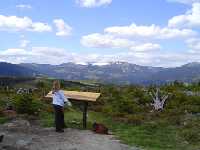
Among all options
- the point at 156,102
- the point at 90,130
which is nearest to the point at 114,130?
the point at 90,130

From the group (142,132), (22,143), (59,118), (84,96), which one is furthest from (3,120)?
(142,132)

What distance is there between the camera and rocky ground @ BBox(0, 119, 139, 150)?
1616cm

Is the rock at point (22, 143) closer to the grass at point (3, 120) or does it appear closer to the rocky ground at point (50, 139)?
the rocky ground at point (50, 139)

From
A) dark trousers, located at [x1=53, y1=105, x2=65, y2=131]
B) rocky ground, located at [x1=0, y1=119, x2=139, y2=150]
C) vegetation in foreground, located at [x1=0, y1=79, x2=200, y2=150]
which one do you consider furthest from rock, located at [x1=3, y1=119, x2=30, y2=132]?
dark trousers, located at [x1=53, y1=105, x2=65, y2=131]

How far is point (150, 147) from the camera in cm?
1723

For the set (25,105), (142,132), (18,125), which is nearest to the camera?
(18,125)

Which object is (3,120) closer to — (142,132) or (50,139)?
(50,139)

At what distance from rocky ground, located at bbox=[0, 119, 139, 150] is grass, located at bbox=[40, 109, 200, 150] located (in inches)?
35.3

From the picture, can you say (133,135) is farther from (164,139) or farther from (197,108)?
(197,108)

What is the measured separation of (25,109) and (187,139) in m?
8.99

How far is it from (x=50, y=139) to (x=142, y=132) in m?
4.88

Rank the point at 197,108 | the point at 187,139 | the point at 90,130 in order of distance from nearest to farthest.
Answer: the point at 187,139 < the point at 90,130 < the point at 197,108

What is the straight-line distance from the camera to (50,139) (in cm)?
1762

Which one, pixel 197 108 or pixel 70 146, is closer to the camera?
pixel 70 146
